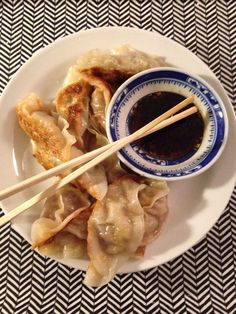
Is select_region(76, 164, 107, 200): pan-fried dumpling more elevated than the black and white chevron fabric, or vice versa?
select_region(76, 164, 107, 200): pan-fried dumpling

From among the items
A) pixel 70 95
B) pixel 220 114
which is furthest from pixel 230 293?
pixel 70 95

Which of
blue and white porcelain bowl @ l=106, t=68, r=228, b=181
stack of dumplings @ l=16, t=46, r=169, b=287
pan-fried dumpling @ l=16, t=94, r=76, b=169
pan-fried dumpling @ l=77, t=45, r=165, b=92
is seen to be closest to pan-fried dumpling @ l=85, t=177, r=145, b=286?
stack of dumplings @ l=16, t=46, r=169, b=287

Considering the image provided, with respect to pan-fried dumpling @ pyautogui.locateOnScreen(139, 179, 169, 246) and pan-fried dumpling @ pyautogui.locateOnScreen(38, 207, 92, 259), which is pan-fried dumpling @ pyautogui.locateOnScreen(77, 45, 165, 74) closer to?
pan-fried dumpling @ pyautogui.locateOnScreen(139, 179, 169, 246)

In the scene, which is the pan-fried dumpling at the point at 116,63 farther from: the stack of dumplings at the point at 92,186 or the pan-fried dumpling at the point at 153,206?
the pan-fried dumpling at the point at 153,206

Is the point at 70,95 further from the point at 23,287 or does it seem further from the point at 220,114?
the point at 23,287

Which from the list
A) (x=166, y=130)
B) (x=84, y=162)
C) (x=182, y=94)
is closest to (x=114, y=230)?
(x=84, y=162)

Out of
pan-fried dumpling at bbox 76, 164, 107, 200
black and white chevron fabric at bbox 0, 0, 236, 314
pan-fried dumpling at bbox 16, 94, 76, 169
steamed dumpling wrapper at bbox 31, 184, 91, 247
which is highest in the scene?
pan-fried dumpling at bbox 16, 94, 76, 169
